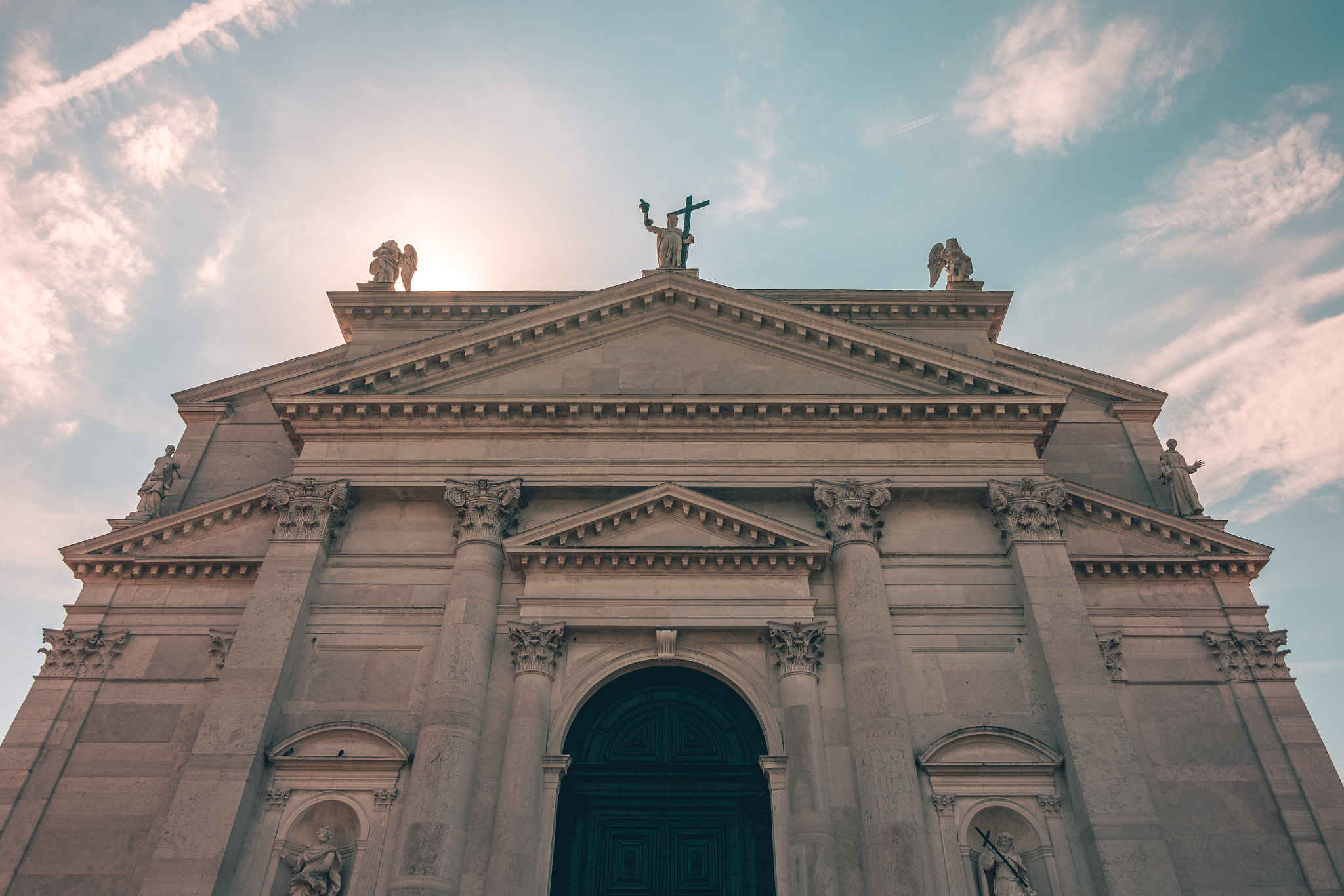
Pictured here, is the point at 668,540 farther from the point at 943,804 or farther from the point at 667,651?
the point at 943,804

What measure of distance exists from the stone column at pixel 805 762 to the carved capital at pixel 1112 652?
6335 millimetres

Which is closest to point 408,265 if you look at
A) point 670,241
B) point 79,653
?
point 670,241

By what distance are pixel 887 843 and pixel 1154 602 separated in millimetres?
9017

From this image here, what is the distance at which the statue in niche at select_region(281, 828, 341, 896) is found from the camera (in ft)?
50.8

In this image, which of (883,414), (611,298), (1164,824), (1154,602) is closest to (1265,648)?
(1154,602)

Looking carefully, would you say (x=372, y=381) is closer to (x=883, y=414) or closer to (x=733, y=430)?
(x=733, y=430)

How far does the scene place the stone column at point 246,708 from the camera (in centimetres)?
1535

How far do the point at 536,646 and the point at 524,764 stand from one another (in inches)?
89.4

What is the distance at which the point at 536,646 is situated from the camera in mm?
17891

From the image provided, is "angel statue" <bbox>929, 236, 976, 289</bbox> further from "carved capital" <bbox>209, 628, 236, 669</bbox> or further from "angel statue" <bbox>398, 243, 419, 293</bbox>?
"carved capital" <bbox>209, 628, 236, 669</bbox>

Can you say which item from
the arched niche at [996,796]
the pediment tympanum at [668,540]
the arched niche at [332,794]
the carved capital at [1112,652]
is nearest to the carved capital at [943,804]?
the arched niche at [996,796]

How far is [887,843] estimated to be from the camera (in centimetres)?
1545

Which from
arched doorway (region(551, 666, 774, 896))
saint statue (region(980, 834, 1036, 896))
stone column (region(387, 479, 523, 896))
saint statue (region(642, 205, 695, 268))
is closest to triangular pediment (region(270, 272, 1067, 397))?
saint statue (region(642, 205, 695, 268))

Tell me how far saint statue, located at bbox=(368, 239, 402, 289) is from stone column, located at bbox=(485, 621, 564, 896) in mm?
13679
